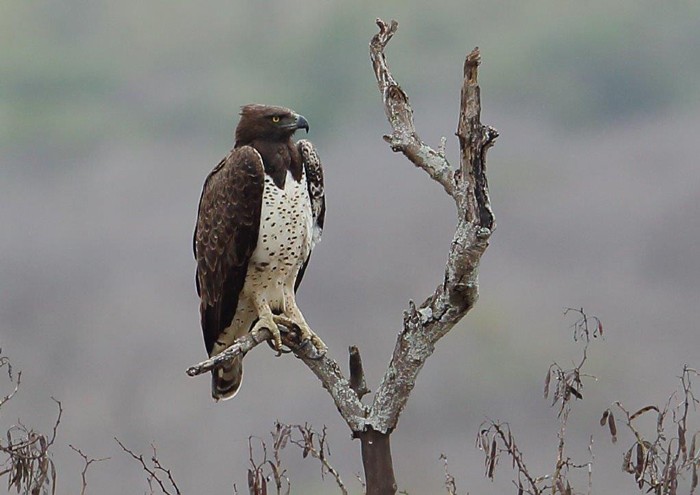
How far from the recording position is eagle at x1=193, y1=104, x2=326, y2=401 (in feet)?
19.9

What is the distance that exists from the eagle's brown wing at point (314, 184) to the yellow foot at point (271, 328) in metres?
0.52

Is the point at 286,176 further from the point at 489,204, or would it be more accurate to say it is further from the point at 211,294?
the point at 489,204

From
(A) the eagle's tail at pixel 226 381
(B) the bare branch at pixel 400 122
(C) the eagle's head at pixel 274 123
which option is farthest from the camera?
(A) the eagle's tail at pixel 226 381

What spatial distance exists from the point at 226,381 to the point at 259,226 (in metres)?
1.20

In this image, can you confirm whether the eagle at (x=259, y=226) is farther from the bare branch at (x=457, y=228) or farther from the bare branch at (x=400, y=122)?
the bare branch at (x=400, y=122)

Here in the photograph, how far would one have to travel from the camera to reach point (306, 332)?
20.1ft

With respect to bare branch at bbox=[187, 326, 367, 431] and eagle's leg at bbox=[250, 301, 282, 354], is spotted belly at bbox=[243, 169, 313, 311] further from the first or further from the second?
bare branch at bbox=[187, 326, 367, 431]

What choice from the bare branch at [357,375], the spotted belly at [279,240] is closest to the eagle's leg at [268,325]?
the spotted belly at [279,240]

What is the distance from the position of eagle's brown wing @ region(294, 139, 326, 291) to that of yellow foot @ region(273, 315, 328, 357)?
1.39 feet

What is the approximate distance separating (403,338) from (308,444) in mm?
799

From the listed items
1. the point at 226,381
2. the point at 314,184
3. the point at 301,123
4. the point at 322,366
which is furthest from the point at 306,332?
the point at 301,123

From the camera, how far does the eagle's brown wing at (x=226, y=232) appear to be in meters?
6.04

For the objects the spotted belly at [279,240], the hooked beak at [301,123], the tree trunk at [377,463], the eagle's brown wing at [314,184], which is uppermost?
the hooked beak at [301,123]

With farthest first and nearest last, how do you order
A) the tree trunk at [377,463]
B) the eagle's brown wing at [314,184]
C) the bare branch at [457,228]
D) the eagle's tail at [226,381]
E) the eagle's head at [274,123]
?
the eagle's tail at [226,381] → the eagle's brown wing at [314,184] → the eagle's head at [274,123] → the tree trunk at [377,463] → the bare branch at [457,228]
